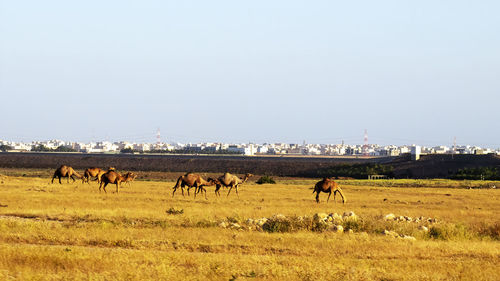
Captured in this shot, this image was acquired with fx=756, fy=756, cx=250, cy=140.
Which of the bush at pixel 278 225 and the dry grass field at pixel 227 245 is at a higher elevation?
the bush at pixel 278 225

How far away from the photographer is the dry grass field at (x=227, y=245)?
1627cm

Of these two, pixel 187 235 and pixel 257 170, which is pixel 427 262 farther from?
pixel 257 170

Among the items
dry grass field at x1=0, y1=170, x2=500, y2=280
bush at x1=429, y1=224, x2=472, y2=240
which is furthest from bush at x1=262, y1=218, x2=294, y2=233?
bush at x1=429, y1=224, x2=472, y2=240

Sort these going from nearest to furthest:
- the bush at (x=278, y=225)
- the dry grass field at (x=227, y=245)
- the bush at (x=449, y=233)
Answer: the dry grass field at (x=227, y=245) → the bush at (x=449, y=233) → the bush at (x=278, y=225)

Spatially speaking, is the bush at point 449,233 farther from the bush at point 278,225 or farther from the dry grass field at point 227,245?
the bush at point 278,225

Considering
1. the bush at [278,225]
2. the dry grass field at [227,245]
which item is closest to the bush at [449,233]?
the dry grass field at [227,245]

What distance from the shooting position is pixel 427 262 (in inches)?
717

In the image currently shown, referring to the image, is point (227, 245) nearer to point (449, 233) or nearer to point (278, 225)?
point (278, 225)

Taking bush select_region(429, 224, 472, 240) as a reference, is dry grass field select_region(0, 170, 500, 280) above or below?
below

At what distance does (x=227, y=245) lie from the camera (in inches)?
816

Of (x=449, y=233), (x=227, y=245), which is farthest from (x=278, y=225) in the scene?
(x=449, y=233)

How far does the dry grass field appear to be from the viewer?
53.4 ft

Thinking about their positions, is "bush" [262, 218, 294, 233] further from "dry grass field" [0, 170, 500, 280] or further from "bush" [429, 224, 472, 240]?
"bush" [429, 224, 472, 240]

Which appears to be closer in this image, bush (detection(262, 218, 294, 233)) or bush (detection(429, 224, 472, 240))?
bush (detection(429, 224, 472, 240))
